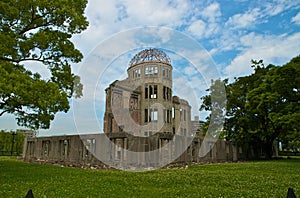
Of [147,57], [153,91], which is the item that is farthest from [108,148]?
[153,91]

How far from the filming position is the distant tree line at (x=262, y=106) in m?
19.0

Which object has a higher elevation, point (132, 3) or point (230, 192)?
point (132, 3)

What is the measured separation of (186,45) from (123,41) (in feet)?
12.3

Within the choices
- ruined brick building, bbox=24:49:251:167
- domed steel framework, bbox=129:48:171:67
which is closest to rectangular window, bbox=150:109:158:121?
ruined brick building, bbox=24:49:251:167

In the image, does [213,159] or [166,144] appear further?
[213,159]

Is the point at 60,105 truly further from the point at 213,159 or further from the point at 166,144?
the point at 213,159

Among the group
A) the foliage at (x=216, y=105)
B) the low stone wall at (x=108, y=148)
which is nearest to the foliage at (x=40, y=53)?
the low stone wall at (x=108, y=148)

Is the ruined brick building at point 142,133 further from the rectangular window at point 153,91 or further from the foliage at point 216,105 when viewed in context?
the foliage at point 216,105

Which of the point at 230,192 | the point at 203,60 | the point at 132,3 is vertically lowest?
the point at 230,192

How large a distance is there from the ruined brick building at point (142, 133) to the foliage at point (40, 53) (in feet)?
18.0

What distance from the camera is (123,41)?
52.0 feet

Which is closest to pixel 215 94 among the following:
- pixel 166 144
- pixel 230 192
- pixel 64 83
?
pixel 166 144

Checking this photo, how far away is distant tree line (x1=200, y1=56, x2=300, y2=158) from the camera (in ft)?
62.4

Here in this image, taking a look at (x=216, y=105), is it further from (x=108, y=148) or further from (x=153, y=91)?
(x=108, y=148)
